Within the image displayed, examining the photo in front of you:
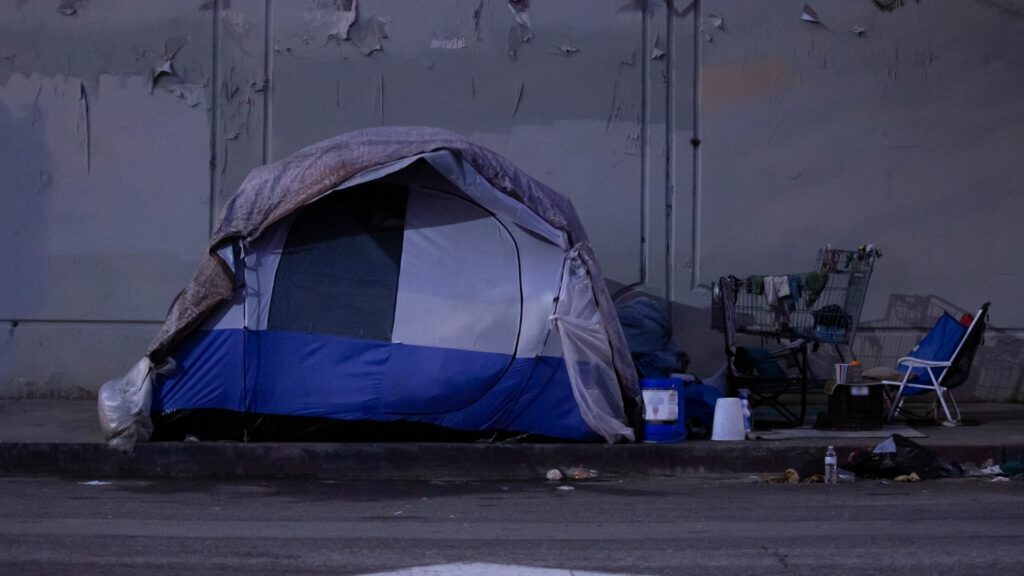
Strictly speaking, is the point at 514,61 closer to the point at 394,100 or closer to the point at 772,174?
the point at 394,100

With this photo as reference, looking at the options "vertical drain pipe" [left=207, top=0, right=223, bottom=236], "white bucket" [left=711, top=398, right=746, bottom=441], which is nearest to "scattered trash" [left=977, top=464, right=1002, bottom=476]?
"white bucket" [left=711, top=398, right=746, bottom=441]

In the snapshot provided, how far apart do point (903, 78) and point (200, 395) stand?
7433mm

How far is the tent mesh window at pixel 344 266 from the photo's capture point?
30.9 feet

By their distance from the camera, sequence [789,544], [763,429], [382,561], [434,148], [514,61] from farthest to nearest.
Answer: [514,61] → [763,429] → [434,148] → [789,544] → [382,561]

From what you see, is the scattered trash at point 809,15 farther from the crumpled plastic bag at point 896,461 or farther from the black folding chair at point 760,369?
the crumpled plastic bag at point 896,461

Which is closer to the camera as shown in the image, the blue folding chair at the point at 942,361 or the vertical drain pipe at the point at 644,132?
the blue folding chair at the point at 942,361

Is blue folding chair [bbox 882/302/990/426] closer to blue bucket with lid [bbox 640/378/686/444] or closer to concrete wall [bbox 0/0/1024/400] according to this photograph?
concrete wall [bbox 0/0/1024/400]

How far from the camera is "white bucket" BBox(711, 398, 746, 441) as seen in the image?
31.2 ft

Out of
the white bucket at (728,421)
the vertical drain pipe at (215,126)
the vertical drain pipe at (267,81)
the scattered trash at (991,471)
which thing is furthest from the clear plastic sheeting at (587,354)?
the vertical drain pipe at (215,126)

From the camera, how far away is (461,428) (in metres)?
9.35

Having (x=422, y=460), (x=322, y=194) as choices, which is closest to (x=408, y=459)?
(x=422, y=460)

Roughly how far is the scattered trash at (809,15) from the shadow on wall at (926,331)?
9.33ft

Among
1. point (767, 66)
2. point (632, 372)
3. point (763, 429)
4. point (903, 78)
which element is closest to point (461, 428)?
point (632, 372)

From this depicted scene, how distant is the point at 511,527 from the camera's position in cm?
711
